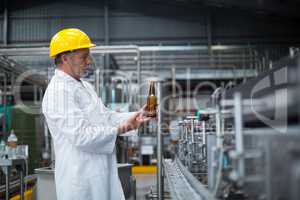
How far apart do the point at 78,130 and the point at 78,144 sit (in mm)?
68

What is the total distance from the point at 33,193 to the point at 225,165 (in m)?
3.34

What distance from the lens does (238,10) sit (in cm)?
928

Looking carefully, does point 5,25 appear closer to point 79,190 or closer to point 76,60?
point 76,60

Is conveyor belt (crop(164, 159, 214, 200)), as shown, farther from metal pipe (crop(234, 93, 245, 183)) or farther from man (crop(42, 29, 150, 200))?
man (crop(42, 29, 150, 200))

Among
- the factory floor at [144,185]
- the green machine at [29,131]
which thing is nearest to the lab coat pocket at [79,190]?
the factory floor at [144,185]

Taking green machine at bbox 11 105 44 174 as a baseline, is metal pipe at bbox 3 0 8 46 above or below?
above

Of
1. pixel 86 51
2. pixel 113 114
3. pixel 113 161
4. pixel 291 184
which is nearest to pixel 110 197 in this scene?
pixel 113 161

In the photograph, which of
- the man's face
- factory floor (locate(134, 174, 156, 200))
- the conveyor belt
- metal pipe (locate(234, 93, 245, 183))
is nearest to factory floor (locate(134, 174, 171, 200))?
factory floor (locate(134, 174, 156, 200))

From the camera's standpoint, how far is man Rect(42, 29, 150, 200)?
1.87m

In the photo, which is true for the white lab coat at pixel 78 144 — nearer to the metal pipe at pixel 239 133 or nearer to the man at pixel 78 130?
the man at pixel 78 130

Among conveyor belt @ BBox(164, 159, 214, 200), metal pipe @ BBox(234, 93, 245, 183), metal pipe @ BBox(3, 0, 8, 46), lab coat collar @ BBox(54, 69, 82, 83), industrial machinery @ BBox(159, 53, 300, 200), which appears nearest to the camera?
industrial machinery @ BBox(159, 53, 300, 200)

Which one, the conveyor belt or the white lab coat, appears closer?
the conveyor belt

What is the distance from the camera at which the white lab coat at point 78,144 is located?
1.86m

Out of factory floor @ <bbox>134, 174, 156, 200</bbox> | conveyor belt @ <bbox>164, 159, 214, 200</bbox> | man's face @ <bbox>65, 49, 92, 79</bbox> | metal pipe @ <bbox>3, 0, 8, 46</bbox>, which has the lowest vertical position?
factory floor @ <bbox>134, 174, 156, 200</bbox>
